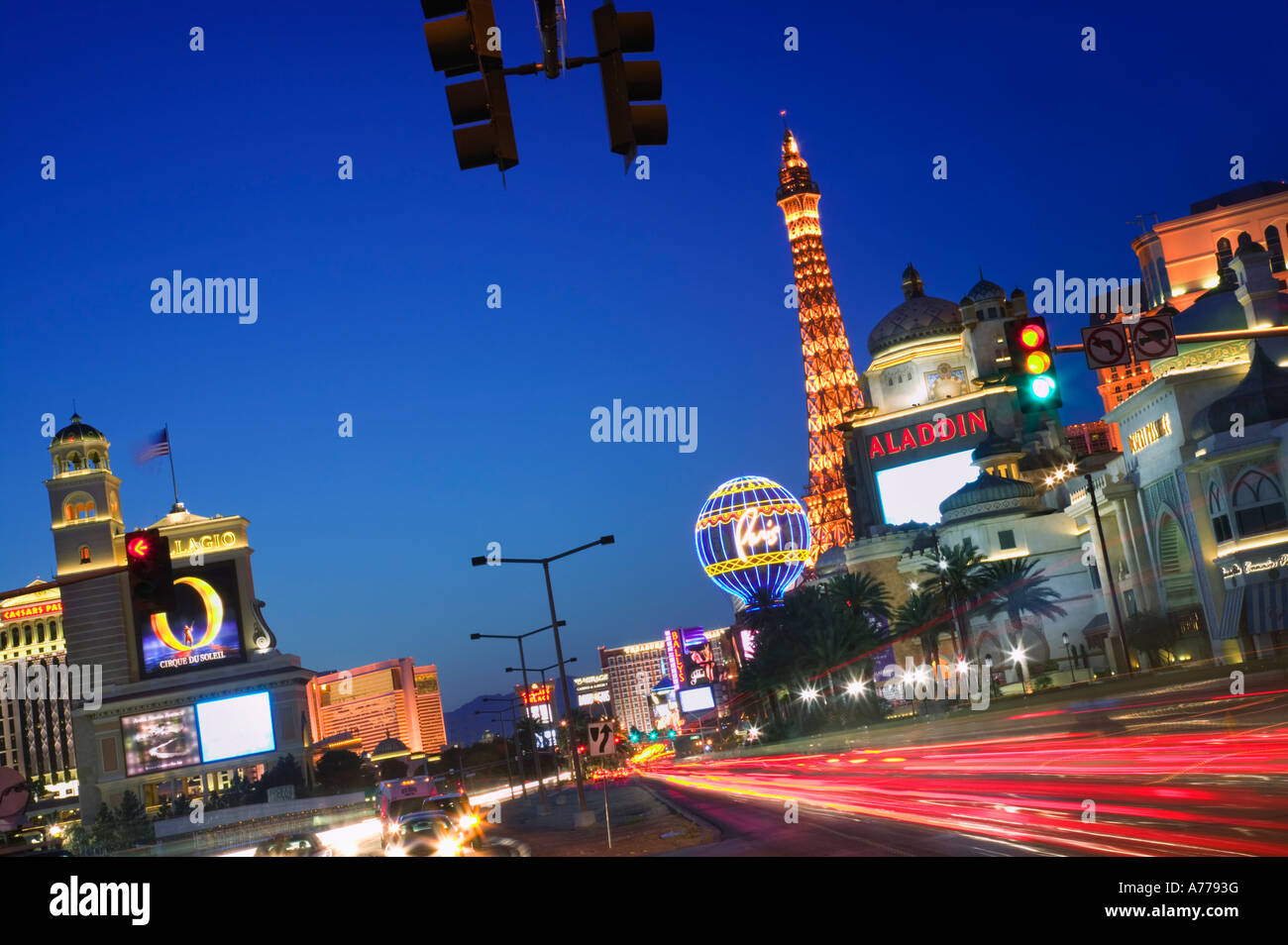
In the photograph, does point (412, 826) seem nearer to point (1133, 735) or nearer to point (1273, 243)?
point (1133, 735)

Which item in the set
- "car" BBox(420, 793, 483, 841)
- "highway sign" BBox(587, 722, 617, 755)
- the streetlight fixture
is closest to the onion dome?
the streetlight fixture

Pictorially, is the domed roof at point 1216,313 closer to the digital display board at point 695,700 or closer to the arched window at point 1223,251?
the arched window at point 1223,251

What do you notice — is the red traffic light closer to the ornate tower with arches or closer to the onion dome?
the onion dome

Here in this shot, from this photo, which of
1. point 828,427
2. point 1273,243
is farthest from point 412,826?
point 828,427

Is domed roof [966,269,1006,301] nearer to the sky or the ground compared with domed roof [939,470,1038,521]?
nearer to the sky

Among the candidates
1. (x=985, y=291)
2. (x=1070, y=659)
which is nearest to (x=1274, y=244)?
(x=985, y=291)

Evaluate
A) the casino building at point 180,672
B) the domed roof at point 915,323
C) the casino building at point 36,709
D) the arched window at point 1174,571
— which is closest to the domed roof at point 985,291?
the domed roof at point 915,323
